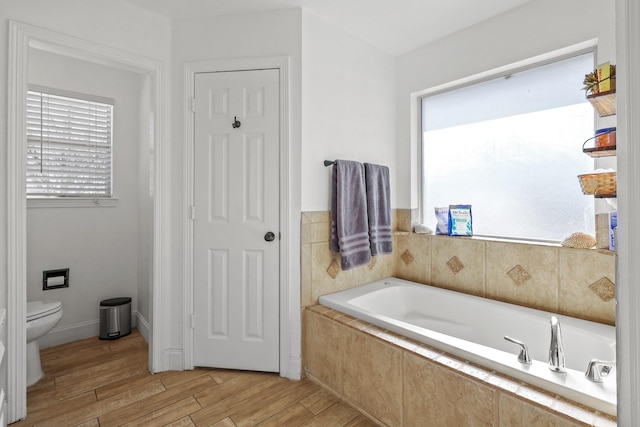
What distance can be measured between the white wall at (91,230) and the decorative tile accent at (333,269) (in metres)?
1.56

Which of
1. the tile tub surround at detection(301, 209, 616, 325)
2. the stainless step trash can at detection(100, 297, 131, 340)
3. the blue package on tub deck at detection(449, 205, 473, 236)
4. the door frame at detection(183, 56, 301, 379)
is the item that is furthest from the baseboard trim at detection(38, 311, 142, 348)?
the blue package on tub deck at detection(449, 205, 473, 236)

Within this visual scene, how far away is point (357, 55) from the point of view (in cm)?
246

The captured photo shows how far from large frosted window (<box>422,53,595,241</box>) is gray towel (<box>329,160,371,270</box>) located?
30.0 inches

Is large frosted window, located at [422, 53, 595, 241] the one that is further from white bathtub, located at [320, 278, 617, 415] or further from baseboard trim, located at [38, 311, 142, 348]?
baseboard trim, located at [38, 311, 142, 348]

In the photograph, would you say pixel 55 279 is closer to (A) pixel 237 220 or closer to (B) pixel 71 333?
(B) pixel 71 333

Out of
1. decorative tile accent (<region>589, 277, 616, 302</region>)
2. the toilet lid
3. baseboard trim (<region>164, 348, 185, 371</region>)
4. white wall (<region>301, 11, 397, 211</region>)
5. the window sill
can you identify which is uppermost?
white wall (<region>301, 11, 397, 211</region>)

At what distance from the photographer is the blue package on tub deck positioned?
240 cm

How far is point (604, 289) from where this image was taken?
1.73 metres

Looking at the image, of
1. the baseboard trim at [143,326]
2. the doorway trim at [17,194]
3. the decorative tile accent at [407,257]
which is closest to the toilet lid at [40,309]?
the doorway trim at [17,194]

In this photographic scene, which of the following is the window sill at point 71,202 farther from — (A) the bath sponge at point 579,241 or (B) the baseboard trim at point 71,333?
(A) the bath sponge at point 579,241

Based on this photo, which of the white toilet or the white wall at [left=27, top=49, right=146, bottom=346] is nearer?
the white toilet

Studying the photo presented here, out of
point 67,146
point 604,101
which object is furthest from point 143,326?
point 604,101

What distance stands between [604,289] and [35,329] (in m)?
3.30

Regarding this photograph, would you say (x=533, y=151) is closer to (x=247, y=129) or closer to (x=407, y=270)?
(x=407, y=270)
